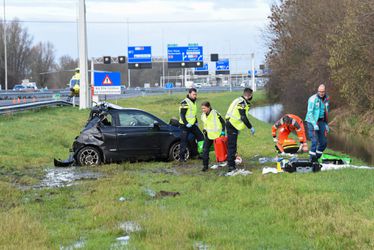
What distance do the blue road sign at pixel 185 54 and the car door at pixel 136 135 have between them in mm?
54472

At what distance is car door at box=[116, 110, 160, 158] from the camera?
13.4m

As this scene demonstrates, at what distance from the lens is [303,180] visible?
9.51 metres

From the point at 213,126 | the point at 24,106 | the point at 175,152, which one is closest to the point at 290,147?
the point at 213,126

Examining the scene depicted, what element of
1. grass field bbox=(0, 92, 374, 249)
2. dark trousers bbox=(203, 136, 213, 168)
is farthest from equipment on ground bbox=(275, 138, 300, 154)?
dark trousers bbox=(203, 136, 213, 168)

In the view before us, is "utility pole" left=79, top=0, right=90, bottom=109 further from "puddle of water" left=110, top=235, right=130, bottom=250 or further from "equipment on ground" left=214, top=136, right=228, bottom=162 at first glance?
"puddle of water" left=110, top=235, right=130, bottom=250

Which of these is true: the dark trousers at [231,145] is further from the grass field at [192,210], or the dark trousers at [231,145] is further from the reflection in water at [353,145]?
the reflection in water at [353,145]

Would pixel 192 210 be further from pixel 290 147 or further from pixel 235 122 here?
pixel 290 147

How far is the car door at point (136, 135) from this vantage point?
528 inches

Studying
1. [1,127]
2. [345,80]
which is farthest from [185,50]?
[1,127]

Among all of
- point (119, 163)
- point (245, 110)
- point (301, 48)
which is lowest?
point (119, 163)

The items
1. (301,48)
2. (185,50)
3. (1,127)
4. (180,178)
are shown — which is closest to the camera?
(180,178)

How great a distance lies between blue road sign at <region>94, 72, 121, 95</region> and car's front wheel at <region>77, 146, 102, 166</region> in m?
18.1

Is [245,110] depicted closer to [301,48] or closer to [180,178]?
[180,178]

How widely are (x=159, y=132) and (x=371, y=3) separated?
14727 millimetres
